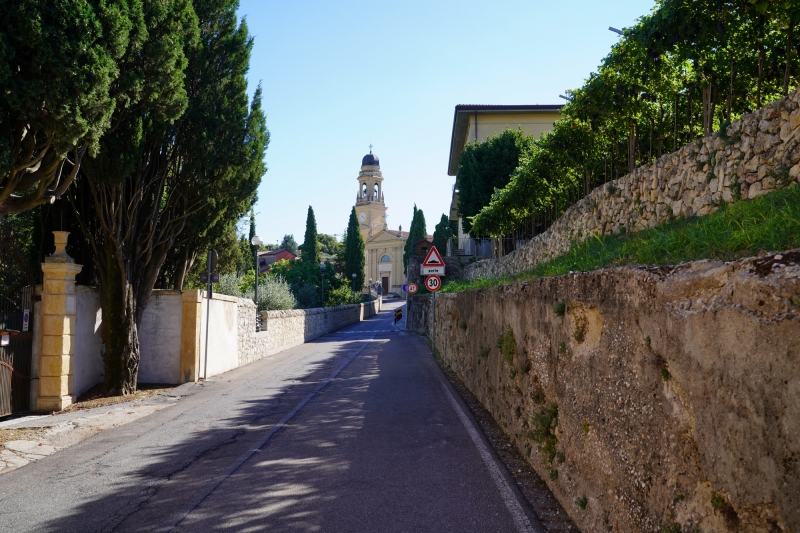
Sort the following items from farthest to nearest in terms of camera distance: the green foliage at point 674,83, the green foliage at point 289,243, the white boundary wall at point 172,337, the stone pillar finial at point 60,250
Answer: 1. the green foliage at point 289,243
2. the white boundary wall at point 172,337
3. the stone pillar finial at point 60,250
4. the green foliage at point 674,83

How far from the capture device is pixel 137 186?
12445 millimetres

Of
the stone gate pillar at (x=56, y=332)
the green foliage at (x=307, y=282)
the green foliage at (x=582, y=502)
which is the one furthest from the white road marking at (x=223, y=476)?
the green foliage at (x=307, y=282)

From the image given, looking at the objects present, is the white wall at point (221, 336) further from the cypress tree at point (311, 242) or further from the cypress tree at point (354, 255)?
the cypress tree at point (354, 255)

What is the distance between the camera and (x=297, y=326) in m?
28.7

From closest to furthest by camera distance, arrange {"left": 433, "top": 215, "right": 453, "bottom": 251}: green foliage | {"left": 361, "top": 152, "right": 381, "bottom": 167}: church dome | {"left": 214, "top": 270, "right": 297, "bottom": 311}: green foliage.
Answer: {"left": 214, "top": 270, "right": 297, "bottom": 311}: green foliage → {"left": 433, "top": 215, "right": 453, "bottom": 251}: green foliage → {"left": 361, "top": 152, "right": 381, "bottom": 167}: church dome

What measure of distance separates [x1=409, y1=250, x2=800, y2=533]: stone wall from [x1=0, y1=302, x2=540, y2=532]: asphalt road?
87 centimetres

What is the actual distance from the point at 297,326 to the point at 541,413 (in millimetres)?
23237

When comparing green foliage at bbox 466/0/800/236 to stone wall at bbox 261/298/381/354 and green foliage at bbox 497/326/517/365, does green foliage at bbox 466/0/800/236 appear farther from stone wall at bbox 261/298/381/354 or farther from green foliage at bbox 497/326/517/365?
stone wall at bbox 261/298/381/354

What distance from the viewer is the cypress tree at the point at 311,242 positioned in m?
78.2

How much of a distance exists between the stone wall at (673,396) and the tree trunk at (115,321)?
881cm

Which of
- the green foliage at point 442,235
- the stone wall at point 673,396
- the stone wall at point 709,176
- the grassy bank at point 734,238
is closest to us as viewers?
the stone wall at point 673,396

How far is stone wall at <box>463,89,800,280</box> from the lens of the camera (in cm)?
688

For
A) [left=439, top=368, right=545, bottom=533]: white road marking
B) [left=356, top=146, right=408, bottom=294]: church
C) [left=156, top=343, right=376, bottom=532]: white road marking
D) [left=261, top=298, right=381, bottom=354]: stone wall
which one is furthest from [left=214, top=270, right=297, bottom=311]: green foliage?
[left=356, top=146, right=408, bottom=294]: church

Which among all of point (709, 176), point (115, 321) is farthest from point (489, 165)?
point (709, 176)
